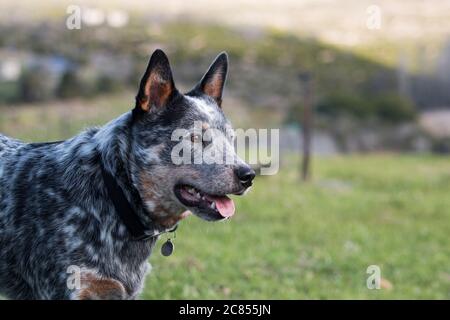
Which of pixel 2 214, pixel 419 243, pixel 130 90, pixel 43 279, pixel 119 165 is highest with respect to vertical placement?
pixel 130 90

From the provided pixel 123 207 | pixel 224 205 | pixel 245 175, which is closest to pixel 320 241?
pixel 224 205

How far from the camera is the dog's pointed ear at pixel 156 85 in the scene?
4.99 meters

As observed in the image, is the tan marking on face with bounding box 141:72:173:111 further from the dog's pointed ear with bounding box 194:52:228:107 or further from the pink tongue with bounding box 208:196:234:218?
the pink tongue with bounding box 208:196:234:218

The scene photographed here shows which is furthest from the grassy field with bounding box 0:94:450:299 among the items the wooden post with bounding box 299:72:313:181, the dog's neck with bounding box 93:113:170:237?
the dog's neck with bounding box 93:113:170:237

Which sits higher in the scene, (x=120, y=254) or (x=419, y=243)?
(x=120, y=254)

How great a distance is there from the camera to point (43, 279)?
502cm

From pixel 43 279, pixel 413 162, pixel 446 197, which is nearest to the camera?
pixel 43 279

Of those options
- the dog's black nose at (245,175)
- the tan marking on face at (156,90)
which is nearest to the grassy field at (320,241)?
the tan marking on face at (156,90)

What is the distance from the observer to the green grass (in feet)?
27.5

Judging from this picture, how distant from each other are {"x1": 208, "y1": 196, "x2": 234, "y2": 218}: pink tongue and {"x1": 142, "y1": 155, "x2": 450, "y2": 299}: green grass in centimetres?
241

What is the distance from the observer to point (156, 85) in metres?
5.11

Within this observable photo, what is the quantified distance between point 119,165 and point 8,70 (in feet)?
79.0

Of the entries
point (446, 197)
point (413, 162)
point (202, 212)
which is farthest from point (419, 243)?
point (413, 162)
